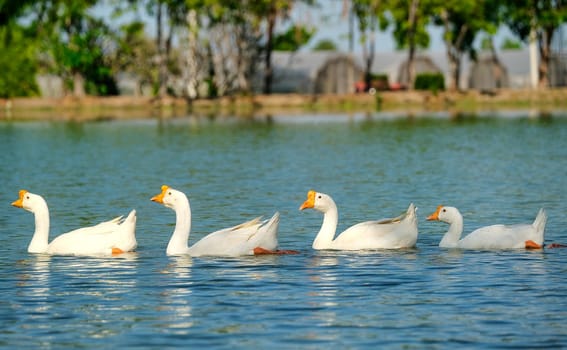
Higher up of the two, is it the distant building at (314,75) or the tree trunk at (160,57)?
Answer: the tree trunk at (160,57)

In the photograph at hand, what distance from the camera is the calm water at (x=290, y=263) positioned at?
489 inches

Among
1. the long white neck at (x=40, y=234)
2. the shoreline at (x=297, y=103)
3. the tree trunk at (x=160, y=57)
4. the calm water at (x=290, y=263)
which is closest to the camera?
the calm water at (x=290, y=263)

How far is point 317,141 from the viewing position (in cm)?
4703

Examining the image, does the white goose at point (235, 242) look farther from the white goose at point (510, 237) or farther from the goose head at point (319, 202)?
the white goose at point (510, 237)

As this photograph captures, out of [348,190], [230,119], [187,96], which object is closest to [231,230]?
[348,190]

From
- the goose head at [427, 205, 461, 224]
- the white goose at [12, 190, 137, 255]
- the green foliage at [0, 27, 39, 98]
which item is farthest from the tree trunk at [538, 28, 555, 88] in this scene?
the white goose at [12, 190, 137, 255]

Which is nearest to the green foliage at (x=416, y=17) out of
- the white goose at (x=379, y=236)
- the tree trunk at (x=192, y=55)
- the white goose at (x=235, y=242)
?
the tree trunk at (x=192, y=55)

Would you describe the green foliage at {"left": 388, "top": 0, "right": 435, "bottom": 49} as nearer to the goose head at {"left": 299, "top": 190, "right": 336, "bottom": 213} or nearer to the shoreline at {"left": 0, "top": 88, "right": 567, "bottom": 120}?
the shoreline at {"left": 0, "top": 88, "right": 567, "bottom": 120}

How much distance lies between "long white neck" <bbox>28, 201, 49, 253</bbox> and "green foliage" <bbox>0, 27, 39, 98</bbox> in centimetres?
7250

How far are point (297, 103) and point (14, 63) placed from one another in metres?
20.1

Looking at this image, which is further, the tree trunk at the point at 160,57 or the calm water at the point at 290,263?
the tree trunk at the point at 160,57

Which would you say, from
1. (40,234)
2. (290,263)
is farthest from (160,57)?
(290,263)

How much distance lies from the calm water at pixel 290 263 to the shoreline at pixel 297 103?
1607 inches

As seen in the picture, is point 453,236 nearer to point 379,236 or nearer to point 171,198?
point 379,236
